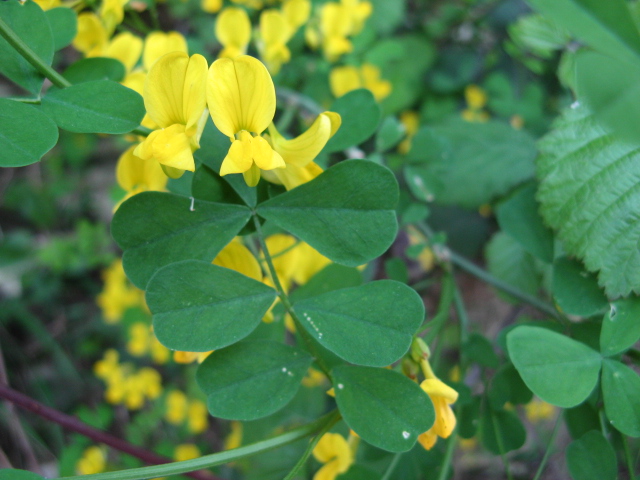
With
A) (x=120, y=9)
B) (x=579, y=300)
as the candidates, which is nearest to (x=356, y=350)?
(x=579, y=300)

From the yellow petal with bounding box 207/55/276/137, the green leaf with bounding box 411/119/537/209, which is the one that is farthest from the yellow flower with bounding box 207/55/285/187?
the green leaf with bounding box 411/119/537/209

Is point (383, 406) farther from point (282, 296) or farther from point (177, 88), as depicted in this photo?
point (177, 88)

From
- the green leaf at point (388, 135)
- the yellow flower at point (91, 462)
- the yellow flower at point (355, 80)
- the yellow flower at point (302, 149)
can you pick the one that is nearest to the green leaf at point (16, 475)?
the yellow flower at point (302, 149)

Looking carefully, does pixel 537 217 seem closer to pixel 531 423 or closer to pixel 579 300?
pixel 579 300

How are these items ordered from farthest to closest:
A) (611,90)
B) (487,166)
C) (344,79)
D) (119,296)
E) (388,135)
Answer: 1. (119,296)
2. (487,166)
3. (344,79)
4. (388,135)
5. (611,90)

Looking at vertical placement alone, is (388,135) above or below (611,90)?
below

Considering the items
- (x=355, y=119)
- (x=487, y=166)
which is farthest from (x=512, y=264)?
(x=355, y=119)
